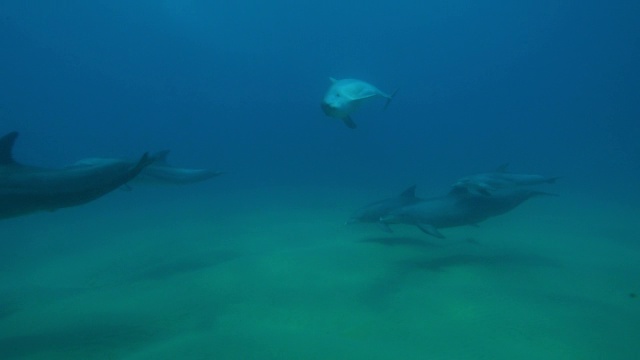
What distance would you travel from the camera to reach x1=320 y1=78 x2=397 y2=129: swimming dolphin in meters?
7.06

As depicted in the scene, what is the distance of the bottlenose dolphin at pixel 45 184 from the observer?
4410 mm

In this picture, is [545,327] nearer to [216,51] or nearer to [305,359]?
[305,359]

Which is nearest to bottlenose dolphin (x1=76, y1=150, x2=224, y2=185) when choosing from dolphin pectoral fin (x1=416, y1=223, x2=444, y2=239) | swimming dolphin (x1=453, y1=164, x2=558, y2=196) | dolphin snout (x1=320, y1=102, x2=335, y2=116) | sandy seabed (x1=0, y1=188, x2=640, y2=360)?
sandy seabed (x1=0, y1=188, x2=640, y2=360)

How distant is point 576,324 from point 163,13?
79251 mm

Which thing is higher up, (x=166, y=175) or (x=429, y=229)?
(x=166, y=175)

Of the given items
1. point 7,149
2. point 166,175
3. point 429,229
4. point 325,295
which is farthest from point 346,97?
point 7,149

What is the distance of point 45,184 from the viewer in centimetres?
448

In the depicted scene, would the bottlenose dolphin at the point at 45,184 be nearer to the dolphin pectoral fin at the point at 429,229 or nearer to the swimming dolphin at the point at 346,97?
the swimming dolphin at the point at 346,97

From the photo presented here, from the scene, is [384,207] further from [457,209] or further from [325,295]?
[325,295]

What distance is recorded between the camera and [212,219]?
13539 millimetres

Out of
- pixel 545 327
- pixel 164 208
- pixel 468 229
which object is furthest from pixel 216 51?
pixel 545 327

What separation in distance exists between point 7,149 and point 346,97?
468 cm

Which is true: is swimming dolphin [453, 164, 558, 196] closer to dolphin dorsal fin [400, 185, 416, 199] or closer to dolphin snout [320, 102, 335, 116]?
dolphin dorsal fin [400, 185, 416, 199]

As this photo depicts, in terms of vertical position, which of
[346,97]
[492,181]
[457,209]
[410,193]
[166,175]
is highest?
[166,175]
